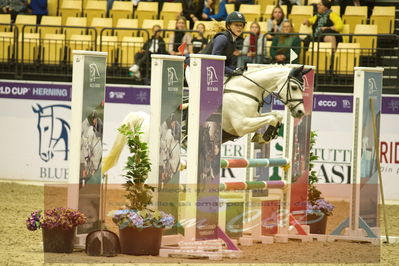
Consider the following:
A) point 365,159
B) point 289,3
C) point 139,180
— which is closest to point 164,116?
point 139,180

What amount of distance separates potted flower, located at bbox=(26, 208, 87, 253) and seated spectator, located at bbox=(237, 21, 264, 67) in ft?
21.5

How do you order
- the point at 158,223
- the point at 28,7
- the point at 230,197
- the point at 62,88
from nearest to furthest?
the point at 158,223, the point at 230,197, the point at 62,88, the point at 28,7

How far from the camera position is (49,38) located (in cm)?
1511

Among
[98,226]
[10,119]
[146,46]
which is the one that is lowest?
[98,226]

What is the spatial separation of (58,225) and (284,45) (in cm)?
713

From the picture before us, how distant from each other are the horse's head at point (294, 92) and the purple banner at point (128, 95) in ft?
16.8

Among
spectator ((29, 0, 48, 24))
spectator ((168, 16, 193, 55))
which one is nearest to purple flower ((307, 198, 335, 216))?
spectator ((168, 16, 193, 55))

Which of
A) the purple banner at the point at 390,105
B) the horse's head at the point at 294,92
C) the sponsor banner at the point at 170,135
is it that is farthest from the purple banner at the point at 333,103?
the sponsor banner at the point at 170,135

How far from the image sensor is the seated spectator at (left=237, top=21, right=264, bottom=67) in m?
13.8

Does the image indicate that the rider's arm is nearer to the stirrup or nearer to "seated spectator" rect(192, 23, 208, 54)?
the stirrup

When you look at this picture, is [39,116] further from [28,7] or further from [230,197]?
[230,197]

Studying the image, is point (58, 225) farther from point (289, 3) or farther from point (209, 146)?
point (289, 3)

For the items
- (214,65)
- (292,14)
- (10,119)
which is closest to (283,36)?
(292,14)

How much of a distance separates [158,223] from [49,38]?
26.6ft
